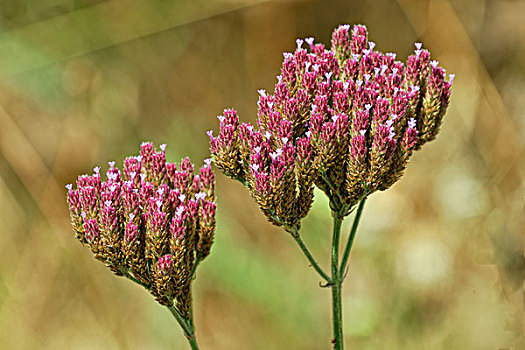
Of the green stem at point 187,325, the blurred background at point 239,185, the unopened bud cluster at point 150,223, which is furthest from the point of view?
the blurred background at point 239,185

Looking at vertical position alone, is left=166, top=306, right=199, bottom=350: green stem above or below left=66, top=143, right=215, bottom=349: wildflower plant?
below

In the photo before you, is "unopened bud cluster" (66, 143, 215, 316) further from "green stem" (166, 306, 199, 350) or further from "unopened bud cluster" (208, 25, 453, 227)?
"unopened bud cluster" (208, 25, 453, 227)

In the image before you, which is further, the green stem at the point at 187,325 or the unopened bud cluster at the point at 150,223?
A: the green stem at the point at 187,325

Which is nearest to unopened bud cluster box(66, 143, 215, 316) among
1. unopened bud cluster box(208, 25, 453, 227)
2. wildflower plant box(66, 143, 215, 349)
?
wildflower plant box(66, 143, 215, 349)

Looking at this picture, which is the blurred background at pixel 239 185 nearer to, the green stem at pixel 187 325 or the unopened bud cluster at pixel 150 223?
the green stem at pixel 187 325

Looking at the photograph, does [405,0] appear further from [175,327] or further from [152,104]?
Answer: [175,327]

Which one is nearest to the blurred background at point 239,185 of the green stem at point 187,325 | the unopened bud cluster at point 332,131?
the green stem at point 187,325

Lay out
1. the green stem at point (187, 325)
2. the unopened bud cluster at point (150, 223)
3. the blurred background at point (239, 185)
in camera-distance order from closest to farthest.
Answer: the unopened bud cluster at point (150, 223)
the green stem at point (187, 325)
the blurred background at point (239, 185)
